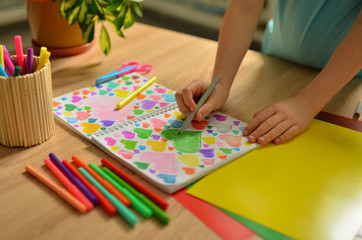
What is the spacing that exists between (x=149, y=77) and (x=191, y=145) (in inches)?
12.0

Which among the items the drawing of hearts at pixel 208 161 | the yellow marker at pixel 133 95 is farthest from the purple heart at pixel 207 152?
the yellow marker at pixel 133 95

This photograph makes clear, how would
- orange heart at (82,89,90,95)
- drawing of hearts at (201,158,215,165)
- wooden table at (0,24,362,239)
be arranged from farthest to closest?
orange heart at (82,89,90,95), drawing of hearts at (201,158,215,165), wooden table at (0,24,362,239)

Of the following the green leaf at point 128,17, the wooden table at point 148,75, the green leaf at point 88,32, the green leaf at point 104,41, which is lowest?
the wooden table at point 148,75

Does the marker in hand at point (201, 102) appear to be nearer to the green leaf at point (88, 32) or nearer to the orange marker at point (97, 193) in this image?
the orange marker at point (97, 193)

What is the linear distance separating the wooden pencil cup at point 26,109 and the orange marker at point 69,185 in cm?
6

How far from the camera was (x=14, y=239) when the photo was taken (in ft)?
1.44

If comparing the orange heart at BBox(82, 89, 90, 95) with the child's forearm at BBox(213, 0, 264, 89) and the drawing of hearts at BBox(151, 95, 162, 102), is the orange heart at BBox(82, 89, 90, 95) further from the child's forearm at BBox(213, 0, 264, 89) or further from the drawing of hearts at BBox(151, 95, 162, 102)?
the child's forearm at BBox(213, 0, 264, 89)

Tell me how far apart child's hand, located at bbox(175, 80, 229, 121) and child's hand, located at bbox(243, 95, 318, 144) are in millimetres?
81

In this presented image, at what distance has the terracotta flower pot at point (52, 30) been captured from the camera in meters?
0.89

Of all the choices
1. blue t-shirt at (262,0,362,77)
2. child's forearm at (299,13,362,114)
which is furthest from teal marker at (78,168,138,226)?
blue t-shirt at (262,0,362,77)

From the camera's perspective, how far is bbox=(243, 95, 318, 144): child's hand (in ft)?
2.11

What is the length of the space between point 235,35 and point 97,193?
51cm

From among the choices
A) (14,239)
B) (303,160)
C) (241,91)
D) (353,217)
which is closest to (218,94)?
(241,91)

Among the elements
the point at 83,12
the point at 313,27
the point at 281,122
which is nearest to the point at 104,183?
the point at 281,122
